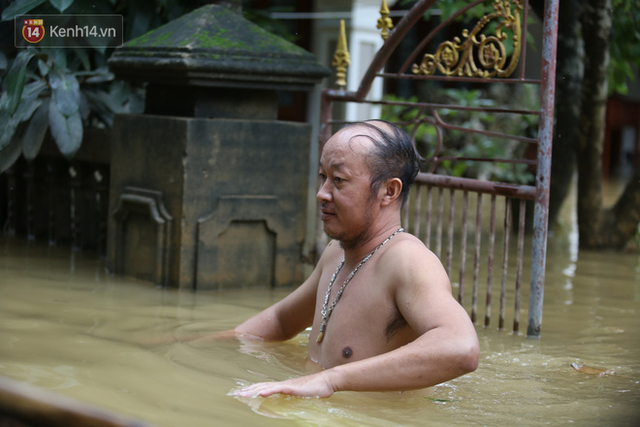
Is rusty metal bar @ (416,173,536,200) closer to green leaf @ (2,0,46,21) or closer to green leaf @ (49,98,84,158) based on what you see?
green leaf @ (49,98,84,158)

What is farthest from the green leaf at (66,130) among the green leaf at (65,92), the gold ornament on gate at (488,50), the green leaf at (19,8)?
the gold ornament on gate at (488,50)

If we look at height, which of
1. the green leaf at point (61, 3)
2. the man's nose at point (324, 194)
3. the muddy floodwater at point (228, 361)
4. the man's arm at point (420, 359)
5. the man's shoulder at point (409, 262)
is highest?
the green leaf at point (61, 3)

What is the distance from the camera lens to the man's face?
2932mm

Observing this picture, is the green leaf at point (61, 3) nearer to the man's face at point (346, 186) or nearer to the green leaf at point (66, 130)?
the green leaf at point (66, 130)

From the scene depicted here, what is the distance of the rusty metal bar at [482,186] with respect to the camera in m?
4.29

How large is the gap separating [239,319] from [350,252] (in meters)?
1.35

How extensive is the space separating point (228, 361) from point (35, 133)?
278 centimetres

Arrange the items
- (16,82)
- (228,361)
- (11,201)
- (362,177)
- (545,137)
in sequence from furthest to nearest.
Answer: (11,201) < (16,82) < (545,137) < (228,361) < (362,177)

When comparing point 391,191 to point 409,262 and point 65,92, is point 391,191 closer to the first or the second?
point 409,262

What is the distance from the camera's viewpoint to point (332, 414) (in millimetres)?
2652

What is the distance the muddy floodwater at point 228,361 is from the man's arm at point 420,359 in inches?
2.6

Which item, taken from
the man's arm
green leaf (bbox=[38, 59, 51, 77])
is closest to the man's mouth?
the man's arm

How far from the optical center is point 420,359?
2.60m

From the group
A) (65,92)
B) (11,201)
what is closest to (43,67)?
(65,92)
